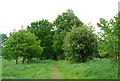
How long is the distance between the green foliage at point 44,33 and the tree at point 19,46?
1726 cm

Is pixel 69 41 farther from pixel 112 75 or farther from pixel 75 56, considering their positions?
pixel 112 75

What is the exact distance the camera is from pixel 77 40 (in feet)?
76.4

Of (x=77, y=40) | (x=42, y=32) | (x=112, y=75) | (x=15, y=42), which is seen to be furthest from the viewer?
(x=42, y=32)

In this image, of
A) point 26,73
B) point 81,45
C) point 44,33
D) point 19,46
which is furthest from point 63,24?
point 26,73

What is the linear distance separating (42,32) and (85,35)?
23385mm

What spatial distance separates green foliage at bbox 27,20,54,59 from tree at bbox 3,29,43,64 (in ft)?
56.6

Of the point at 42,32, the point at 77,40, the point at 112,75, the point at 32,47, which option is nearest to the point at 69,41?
the point at 77,40

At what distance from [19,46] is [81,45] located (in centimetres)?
925

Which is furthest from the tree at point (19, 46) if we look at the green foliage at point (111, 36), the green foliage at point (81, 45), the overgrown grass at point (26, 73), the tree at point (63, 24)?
the green foliage at point (111, 36)

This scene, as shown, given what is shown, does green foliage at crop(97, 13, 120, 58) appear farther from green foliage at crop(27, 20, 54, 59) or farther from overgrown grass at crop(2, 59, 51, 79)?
green foliage at crop(27, 20, 54, 59)

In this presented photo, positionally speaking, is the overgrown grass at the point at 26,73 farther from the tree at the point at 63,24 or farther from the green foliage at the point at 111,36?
the tree at the point at 63,24

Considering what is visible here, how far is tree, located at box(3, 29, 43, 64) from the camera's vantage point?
24.2 metres

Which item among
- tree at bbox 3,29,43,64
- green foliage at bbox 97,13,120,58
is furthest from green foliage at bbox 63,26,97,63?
green foliage at bbox 97,13,120,58

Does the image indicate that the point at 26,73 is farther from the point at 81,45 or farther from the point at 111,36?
the point at 81,45
